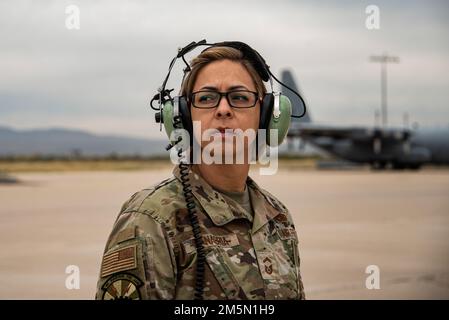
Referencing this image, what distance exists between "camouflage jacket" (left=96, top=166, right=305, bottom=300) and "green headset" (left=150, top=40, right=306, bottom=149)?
0.18 meters

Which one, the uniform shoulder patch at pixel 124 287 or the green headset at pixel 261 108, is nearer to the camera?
the uniform shoulder patch at pixel 124 287

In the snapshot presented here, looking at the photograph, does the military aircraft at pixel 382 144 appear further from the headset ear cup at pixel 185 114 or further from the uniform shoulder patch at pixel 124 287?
the uniform shoulder patch at pixel 124 287

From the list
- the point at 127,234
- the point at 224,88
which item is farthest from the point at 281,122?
the point at 127,234

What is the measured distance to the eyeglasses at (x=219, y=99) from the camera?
2127 mm

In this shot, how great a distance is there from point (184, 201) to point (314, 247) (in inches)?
359

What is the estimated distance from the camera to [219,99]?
6.95 ft

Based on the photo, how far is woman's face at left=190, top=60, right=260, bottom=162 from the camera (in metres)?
2.10

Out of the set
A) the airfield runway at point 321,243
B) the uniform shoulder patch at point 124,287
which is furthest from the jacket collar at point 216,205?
the airfield runway at point 321,243

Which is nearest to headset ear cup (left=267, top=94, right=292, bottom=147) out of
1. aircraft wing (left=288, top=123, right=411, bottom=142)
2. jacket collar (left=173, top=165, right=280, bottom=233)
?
jacket collar (left=173, top=165, right=280, bottom=233)

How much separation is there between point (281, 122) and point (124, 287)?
816mm

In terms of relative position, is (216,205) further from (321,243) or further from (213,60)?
(321,243)

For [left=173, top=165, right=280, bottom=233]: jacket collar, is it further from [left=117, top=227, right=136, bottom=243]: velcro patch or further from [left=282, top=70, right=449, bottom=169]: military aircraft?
[left=282, top=70, right=449, bottom=169]: military aircraft

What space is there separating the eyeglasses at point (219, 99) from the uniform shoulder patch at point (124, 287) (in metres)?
0.57
